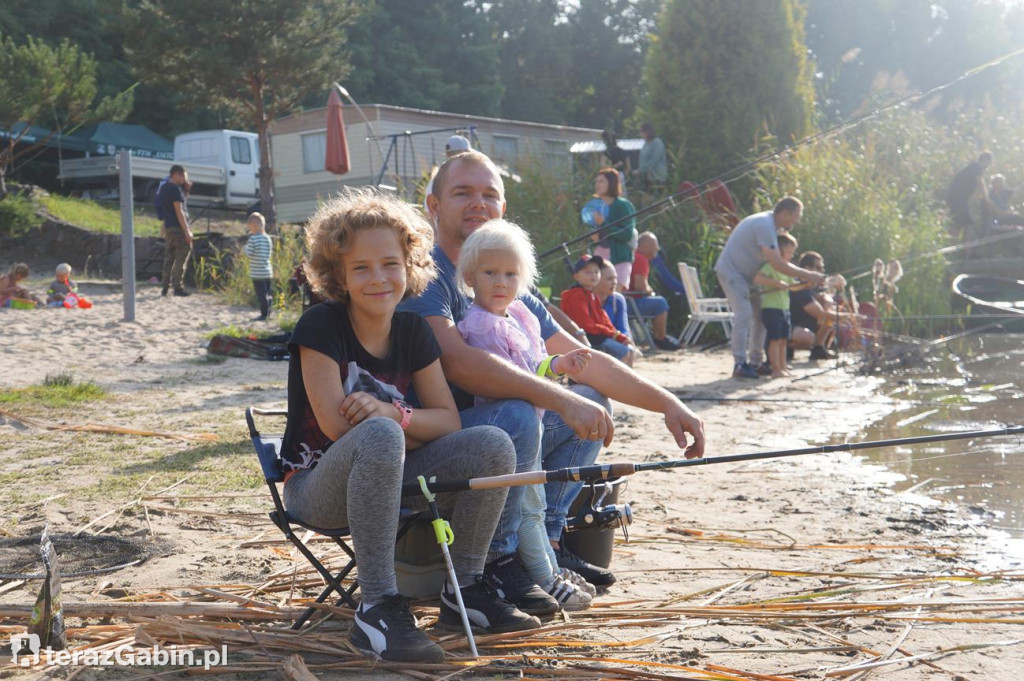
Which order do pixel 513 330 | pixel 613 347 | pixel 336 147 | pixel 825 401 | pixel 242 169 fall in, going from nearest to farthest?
pixel 513 330 → pixel 613 347 → pixel 825 401 → pixel 336 147 → pixel 242 169

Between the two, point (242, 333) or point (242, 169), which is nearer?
point (242, 333)

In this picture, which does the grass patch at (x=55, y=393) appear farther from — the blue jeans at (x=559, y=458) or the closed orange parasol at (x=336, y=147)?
the closed orange parasol at (x=336, y=147)

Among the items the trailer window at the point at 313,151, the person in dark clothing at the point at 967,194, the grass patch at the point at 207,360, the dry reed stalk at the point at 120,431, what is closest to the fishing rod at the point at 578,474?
the dry reed stalk at the point at 120,431

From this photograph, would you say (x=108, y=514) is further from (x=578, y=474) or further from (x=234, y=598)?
(x=578, y=474)

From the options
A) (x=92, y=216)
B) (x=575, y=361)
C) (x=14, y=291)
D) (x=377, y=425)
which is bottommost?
(x=377, y=425)

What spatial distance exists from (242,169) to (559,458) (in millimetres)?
26425

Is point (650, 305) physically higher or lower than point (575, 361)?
higher

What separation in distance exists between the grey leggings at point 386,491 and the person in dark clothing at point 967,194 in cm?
1483

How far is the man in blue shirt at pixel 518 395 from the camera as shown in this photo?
10.7 feet

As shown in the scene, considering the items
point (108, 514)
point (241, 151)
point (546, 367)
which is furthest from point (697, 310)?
point (241, 151)

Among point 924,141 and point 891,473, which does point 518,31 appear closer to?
point 924,141

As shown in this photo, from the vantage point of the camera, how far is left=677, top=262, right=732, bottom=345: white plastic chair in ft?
40.4

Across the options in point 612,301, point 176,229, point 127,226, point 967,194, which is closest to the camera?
point 612,301

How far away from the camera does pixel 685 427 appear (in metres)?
3.43
